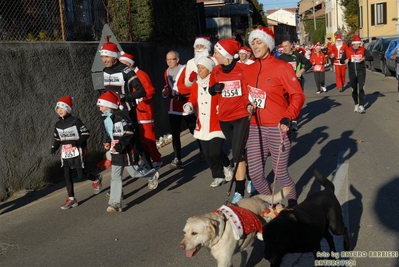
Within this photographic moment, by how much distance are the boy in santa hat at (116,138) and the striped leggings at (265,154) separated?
182cm

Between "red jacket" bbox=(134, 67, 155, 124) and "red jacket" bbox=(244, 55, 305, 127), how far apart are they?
2.95 meters

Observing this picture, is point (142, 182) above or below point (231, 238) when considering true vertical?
below

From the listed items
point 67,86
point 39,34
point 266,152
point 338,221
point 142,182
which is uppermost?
point 39,34

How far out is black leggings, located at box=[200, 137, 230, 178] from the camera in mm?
7445

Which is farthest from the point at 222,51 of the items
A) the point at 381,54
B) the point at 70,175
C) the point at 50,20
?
the point at 381,54

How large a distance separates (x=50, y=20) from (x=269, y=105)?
20.0 feet

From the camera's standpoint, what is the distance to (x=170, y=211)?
6.96m

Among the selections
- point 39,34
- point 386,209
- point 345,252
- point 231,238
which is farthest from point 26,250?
point 39,34

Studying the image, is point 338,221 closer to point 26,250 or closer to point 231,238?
point 231,238

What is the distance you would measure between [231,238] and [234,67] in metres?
2.87

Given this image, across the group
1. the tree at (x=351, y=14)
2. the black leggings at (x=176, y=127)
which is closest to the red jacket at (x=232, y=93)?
the black leggings at (x=176, y=127)

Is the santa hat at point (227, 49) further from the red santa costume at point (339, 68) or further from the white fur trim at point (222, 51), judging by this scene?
the red santa costume at point (339, 68)

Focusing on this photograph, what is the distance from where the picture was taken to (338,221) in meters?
4.67

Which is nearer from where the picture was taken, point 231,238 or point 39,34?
point 231,238
